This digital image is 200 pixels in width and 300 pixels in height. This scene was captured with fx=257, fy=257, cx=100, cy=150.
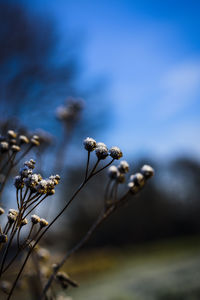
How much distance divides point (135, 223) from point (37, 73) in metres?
17.8

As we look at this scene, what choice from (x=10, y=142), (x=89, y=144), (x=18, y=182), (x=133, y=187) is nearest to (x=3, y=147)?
(x=10, y=142)

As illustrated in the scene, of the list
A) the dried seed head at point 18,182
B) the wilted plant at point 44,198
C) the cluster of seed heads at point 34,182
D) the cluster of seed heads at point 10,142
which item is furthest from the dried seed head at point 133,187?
the cluster of seed heads at point 10,142

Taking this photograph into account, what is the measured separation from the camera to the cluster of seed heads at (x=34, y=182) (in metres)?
0.84

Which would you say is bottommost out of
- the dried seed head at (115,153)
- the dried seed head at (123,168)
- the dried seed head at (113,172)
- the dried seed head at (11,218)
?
the dried seed head at (11,218)

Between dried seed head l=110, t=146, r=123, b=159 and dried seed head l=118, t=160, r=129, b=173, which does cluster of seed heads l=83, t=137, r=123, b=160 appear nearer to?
dried seed head l=110, t=146, r=123, b=159

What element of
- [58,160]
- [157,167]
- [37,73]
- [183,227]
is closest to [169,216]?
[183,227]

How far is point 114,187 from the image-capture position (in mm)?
1132

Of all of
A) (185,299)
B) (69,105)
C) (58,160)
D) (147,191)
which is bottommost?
(185,299)

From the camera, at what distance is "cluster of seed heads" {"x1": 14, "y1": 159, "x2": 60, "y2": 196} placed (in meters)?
0.84

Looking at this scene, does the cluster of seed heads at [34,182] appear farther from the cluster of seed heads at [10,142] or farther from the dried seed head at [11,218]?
the cluster of seed heads at [10,142]

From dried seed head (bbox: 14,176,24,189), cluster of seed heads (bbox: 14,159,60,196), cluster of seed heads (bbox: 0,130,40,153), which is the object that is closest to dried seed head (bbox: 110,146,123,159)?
cluster of seed heads (bbox: 14,159,60,196)

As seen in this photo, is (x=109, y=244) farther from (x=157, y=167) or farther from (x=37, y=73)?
(x=37, y=73)

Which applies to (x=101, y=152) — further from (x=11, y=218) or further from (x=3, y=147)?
(x=3, y=147)

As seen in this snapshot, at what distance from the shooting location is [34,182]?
0.85 metres
